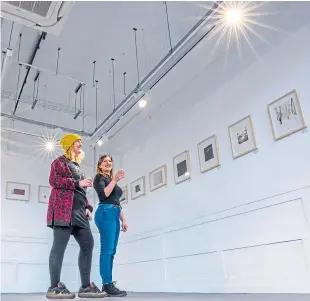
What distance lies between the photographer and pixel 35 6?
215cm

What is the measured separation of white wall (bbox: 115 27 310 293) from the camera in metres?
2.65

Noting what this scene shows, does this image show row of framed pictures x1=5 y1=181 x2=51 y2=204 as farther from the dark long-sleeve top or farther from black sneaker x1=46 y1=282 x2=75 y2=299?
black sneaker x1=46 y1=282 x2=75 y2=299

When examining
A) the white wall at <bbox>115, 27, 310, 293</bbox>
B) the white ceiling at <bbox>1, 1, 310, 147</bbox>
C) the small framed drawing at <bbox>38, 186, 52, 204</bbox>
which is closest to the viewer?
the white wall at <bbox>115, 27, 310, 293</bbox>

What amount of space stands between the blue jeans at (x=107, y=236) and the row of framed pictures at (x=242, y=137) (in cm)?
161

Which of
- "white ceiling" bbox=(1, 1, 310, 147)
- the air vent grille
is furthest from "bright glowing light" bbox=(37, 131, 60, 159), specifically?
the air vent grille

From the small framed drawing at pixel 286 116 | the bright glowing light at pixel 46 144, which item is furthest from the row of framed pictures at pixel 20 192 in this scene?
the small framed drawing at pixel 286 116

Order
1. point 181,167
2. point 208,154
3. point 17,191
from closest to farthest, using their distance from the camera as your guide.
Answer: point 208,154 < point 181,167 < point 17,191

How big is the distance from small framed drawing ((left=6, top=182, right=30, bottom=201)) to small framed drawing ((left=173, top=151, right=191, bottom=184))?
8.26ft

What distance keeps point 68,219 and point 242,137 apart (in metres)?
2.03

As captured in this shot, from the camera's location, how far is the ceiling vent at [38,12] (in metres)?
2.12

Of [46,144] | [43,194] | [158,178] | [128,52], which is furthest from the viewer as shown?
[46,144]

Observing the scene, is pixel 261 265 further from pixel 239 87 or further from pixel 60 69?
pixel 60 69

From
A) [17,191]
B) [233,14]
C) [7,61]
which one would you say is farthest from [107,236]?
[17,191]

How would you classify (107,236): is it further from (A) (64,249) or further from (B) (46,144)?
(B) (46,144)
